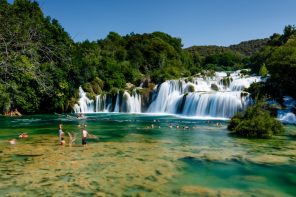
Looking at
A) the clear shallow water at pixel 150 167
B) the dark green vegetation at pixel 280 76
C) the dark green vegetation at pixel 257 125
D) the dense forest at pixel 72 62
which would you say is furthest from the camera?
the dark green vegetation at pixel 280 76

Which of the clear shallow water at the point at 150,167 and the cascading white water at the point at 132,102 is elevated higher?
the cascading white water at the point at 132,102

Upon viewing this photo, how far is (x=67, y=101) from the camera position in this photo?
65625mm

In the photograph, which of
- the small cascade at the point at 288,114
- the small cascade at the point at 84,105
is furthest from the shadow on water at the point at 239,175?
the small cascade at the point at 84,105

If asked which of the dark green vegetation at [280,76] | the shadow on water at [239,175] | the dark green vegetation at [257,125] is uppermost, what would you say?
the dark green vegetation at [280,76]

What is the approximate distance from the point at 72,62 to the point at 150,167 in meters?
43.1

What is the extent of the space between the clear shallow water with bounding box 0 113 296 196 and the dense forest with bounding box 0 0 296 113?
3.93 metres

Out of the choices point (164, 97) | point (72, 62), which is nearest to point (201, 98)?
point (164, 97)

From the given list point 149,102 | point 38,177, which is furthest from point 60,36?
point 38,177

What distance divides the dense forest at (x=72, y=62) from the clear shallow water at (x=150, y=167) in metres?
3.93

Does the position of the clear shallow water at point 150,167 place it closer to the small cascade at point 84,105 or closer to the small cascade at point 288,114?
the small cascade at point 288,114

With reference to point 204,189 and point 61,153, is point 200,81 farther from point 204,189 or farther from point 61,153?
point 204,189

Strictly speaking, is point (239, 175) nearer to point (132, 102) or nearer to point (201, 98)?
point (201, 98)

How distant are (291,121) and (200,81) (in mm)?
27844

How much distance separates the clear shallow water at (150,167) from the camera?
47.9 feet
